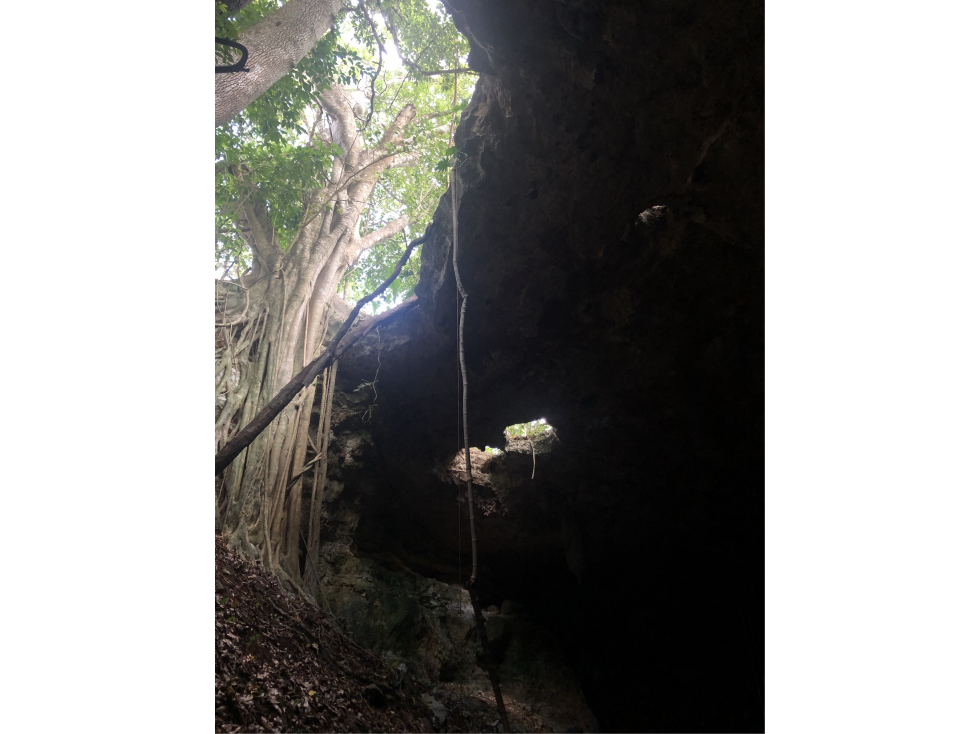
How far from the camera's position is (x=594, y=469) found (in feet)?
17.0

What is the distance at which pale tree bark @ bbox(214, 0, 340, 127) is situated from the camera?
335 cm

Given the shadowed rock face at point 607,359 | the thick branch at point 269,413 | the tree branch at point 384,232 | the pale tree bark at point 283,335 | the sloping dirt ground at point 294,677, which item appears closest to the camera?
the sloping dirt ground at point 294,677

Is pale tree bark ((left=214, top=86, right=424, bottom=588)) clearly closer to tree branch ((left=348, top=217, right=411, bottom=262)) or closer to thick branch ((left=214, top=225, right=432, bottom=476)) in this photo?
tree branch ((left=348, top=217, right=411, bottom=262))

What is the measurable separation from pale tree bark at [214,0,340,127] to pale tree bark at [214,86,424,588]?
6.60 feet

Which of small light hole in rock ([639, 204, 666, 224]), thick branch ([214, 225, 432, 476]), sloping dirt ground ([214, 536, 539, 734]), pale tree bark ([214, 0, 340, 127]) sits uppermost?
pale tree bark ([214, 0, 340, 127])

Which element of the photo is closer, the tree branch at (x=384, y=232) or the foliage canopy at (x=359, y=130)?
the foliage canopy at (x=359, y=130)

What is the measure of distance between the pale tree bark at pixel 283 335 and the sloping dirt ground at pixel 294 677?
459 mm

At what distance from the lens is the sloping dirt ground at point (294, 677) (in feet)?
7.99

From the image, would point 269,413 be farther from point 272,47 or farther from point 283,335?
point 272,47

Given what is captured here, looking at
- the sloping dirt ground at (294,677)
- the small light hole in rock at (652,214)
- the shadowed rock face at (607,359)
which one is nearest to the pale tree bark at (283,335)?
the sloping dirt ground at (294,677)

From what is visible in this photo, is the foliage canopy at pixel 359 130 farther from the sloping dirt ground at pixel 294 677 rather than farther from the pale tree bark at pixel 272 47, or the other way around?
the sloping dirt ground at pixel 294 677

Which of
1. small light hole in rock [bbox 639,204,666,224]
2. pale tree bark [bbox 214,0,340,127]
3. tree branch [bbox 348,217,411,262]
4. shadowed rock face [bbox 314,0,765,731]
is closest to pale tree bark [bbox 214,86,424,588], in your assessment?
tree branch [bbox 348,217,411,262]

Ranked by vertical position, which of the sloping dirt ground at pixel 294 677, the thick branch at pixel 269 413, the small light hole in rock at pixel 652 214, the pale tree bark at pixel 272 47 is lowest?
the sloping dirt ground at pixel 294 677
